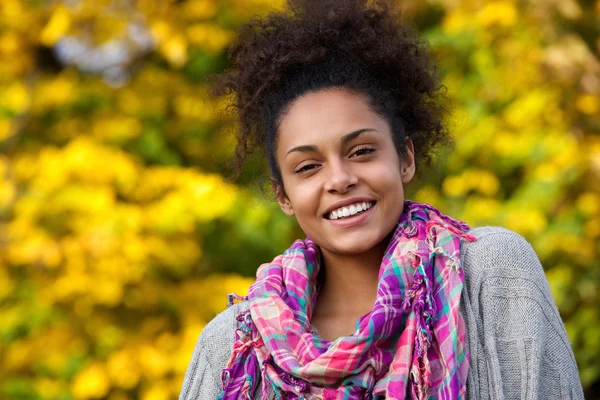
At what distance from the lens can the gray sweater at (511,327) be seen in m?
1.87

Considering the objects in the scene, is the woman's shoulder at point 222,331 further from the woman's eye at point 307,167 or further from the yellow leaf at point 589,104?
the yellow leaf at point 589,104

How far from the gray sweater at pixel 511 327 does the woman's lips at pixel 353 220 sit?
0.25 m

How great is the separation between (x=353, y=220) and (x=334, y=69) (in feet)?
1.30

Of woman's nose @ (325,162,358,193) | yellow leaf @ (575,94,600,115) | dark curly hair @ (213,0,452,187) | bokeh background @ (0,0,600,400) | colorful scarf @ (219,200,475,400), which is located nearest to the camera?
colorful scarf @ (219,200,475,400)

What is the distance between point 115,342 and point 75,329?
213 millimetres

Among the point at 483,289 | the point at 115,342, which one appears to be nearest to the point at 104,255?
the point at 115,342

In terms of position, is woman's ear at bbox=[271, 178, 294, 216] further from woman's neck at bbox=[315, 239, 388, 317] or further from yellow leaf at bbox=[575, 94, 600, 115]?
yellow leaf at bbox=[575, 94, 600, 115]

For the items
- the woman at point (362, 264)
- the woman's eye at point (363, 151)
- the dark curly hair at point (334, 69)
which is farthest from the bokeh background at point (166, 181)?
the woman's eye at point (363, 151)

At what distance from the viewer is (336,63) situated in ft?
7.06

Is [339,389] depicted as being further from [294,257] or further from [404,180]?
[404,180]

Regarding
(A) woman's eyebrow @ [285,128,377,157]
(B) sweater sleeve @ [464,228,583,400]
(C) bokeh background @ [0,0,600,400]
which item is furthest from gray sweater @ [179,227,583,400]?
(C) bokeh background @ [0,0,600,400]

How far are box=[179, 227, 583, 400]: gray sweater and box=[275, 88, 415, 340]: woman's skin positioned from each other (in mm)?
239

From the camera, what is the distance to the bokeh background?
12.8 feet

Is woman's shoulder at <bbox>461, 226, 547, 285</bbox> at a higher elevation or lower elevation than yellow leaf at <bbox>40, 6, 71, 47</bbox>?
lower
